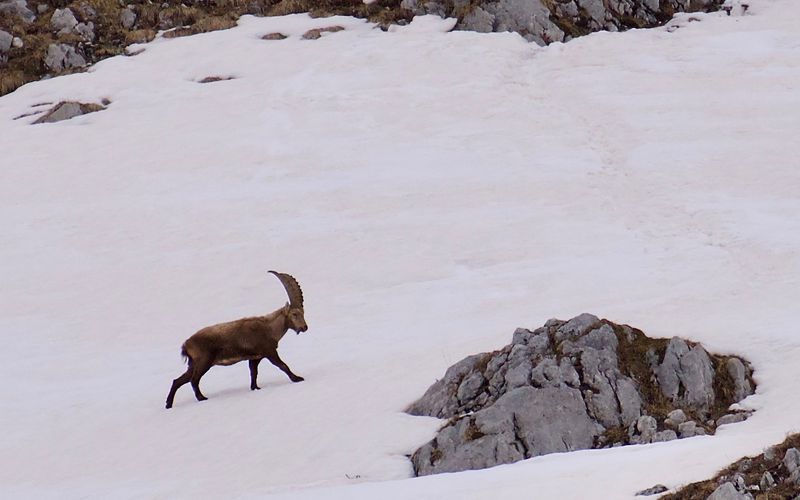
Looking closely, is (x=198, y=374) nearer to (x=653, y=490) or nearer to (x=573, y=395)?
(x=573, y=395)

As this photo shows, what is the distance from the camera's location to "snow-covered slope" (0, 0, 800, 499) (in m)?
15.0

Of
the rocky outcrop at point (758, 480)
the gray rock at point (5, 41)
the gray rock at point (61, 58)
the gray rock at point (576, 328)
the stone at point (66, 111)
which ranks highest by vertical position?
the rocky outcrop at point (758, 480)

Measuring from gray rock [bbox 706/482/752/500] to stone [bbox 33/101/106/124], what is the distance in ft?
111

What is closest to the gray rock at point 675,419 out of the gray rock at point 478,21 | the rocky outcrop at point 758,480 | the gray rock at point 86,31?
the rocky outcrop at point 758,480

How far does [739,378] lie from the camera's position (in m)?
15.6

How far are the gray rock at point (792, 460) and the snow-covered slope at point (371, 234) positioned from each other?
0.92 metres

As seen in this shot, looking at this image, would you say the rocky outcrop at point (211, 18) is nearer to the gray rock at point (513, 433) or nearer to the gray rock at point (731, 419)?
the gray rock at point (731, 419)

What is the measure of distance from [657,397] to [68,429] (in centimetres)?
985

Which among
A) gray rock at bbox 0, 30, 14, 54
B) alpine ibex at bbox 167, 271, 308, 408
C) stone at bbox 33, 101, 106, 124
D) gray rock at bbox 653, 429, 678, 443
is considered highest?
gray rock at bbox 0, 30, 14, 54

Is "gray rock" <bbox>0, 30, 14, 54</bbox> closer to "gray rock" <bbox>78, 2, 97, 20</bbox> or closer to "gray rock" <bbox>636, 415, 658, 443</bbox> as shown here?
"gray rock" <bbox>78, 2, 97, 20</bbox>

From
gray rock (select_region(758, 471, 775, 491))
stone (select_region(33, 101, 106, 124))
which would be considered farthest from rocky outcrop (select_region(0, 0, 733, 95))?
gray rock (select_region(758, 471, 775, 491))

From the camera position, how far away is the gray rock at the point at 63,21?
44.9 m

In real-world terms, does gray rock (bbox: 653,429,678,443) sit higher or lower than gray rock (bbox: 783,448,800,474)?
lower

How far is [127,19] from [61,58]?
4.55 meters
